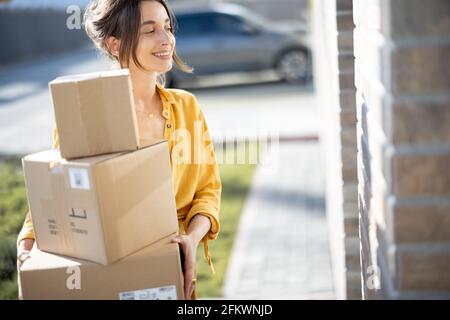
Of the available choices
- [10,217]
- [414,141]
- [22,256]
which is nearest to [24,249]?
[22,256]

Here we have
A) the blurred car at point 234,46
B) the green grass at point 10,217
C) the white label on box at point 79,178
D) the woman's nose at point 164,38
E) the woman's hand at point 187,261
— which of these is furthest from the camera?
the blurred car at point 234,46

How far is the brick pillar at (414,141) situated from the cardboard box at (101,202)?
69 cm

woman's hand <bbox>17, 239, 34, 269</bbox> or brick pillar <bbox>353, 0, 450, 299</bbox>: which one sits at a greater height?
brick pillar <bbox>353, 0, 450, 299</bbox>

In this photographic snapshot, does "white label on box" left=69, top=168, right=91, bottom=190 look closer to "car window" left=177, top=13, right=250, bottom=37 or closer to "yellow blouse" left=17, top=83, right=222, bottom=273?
"yellow blouse" left=17, top=83, right=222, bottom=273

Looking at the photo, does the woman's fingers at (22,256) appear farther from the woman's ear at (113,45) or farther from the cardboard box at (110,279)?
the woman's ear at (113,45)

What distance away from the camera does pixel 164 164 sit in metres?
2.02

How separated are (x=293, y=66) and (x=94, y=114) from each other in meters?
12.4

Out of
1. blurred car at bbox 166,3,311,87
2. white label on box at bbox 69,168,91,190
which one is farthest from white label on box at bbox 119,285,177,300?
blurred car at bbox 166,3,311,87

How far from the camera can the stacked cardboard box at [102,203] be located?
1854mm

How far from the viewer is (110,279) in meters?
1.87

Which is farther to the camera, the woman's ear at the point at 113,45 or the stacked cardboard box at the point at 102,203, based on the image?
the woman's ear at the point at 113,45

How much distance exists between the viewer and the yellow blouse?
8.00 feet

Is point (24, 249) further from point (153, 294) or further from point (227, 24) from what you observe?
point (227, 24)

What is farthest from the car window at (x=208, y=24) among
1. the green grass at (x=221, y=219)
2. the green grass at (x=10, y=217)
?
the green grass at (x=10, y=217)
